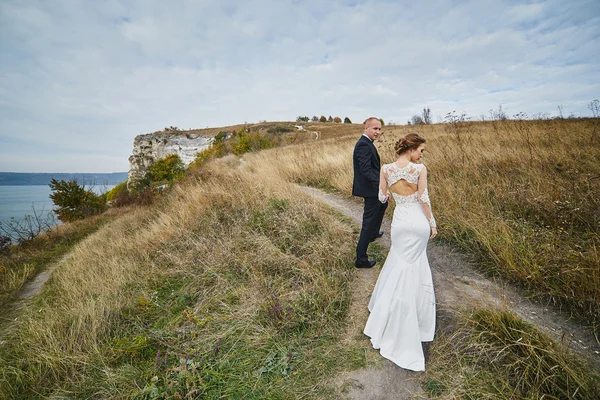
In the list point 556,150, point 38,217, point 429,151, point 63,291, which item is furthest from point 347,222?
point 38,217

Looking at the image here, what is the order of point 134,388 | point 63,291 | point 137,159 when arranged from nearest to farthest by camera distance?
1. point 134,388
2. point 63,291
3. point 137,159

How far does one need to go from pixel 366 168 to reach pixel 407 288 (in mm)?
1904

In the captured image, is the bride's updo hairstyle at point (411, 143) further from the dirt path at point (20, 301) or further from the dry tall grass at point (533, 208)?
the dirt path at point (20, 301)

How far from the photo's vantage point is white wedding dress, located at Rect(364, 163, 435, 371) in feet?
8.34

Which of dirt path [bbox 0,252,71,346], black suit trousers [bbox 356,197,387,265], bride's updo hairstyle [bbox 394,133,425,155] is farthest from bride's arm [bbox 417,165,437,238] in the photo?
dirt path [bbox 0,252,71,346]

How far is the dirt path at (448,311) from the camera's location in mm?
2227

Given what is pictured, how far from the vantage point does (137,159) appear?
45625mm

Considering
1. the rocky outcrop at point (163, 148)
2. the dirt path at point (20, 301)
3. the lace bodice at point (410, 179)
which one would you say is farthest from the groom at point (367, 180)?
the rocky outcrop at point (163, 148)

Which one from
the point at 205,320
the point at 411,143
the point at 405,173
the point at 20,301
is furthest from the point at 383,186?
the point at 20,301

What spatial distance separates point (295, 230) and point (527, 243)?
3.78 m

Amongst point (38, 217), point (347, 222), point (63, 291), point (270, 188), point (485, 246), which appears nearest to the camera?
point (485, 246)

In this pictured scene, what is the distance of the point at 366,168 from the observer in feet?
12.4

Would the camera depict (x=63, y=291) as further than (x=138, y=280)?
Yes

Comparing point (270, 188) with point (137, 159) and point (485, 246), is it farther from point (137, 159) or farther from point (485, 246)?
point (137, 159)
